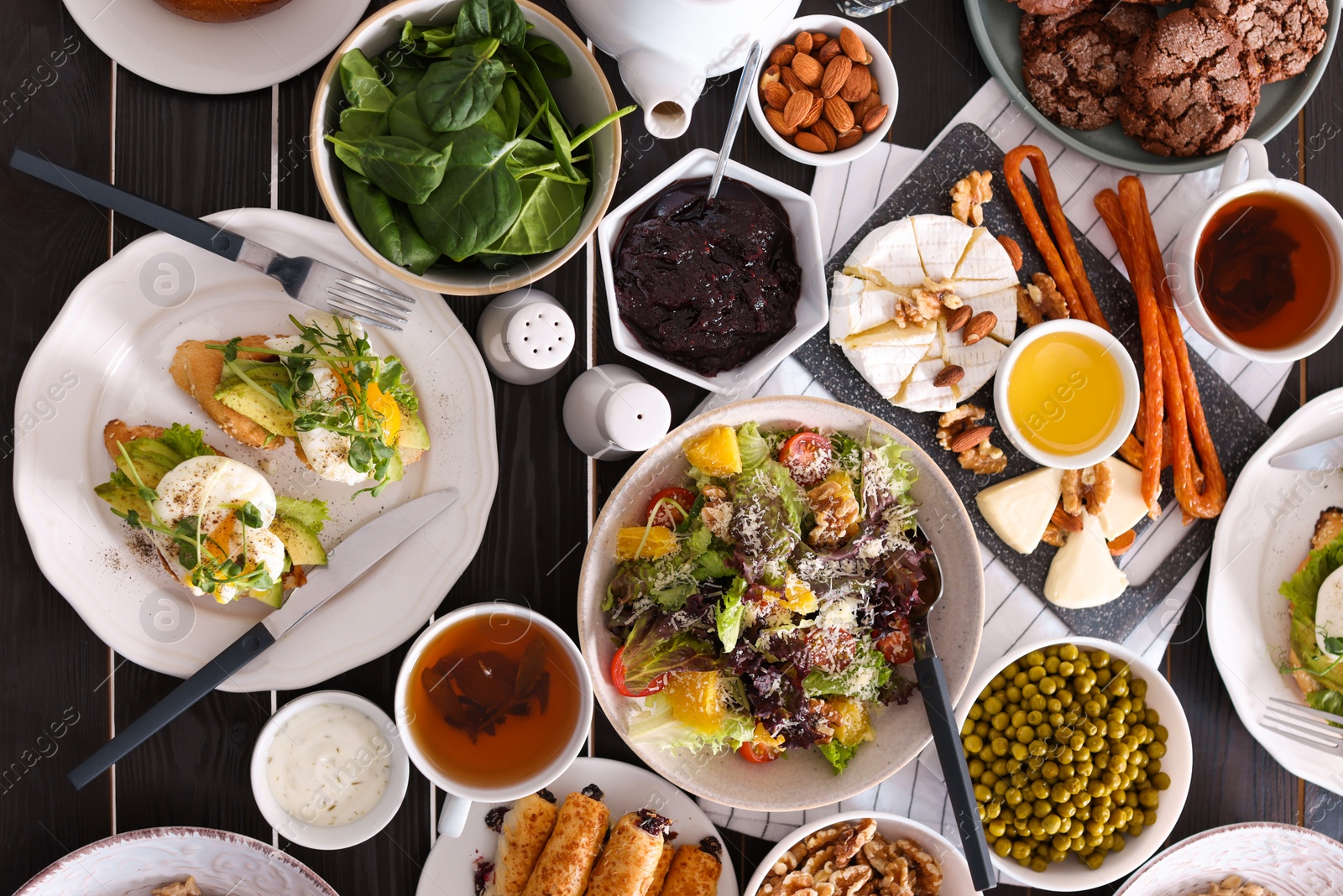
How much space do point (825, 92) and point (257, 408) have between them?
43.3 inches

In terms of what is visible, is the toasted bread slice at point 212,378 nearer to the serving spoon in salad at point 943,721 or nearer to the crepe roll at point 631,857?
the crepe roll at point 631,857

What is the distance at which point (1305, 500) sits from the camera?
1799mm

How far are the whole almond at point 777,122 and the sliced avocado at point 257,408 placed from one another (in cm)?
96

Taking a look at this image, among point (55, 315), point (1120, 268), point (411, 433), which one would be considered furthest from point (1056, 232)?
point (55, 315)

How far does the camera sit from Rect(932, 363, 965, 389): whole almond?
164 cm

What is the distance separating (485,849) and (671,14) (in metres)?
1.42

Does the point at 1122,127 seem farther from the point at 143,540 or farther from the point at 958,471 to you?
the point at 143,540

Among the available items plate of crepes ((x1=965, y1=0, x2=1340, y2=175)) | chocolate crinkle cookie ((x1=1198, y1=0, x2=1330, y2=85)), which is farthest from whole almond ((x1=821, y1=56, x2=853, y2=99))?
chocolate crinkle cookie ((x1=1198, y1=0, x2=1330, y2=85))

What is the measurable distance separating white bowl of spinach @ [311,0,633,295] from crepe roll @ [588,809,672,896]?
956 millimetres

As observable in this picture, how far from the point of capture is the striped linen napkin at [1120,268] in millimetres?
1676

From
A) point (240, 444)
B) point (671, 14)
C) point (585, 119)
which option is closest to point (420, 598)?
point (240, 444)

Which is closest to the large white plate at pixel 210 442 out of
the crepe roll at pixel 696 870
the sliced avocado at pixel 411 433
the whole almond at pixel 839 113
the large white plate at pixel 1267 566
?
the sliced avocado at pixel 411 433

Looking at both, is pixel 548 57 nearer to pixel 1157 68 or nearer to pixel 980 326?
pixel 980 326

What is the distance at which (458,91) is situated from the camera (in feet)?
3.89
